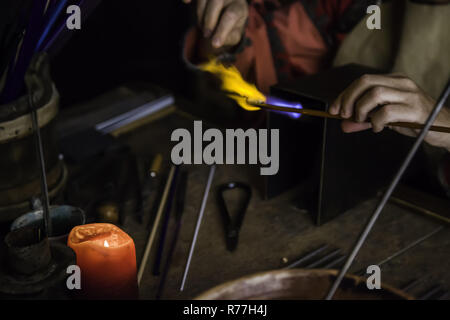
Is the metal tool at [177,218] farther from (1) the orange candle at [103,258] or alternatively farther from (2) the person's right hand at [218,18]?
(2) the person's right hand at [218,18]

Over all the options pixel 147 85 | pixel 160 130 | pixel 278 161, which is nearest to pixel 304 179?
pixel 278 161

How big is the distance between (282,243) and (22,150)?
44 centimetres

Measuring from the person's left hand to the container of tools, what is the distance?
461 millimetres

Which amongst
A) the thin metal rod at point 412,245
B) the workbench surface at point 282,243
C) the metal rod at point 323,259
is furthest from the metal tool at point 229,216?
the thin metal rod at point 412,245

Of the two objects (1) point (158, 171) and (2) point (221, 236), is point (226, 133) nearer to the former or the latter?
(1) point (158, 171)

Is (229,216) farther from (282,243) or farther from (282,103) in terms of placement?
(282,103)

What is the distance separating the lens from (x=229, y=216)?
810mm

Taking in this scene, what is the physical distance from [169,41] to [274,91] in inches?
77.7

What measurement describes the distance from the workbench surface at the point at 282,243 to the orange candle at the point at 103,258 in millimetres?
101

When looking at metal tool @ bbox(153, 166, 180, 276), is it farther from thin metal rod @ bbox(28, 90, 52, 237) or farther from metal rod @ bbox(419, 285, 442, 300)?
metal rod @ bbox(419, 285, 442, 300)

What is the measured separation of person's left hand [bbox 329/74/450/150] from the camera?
69 centimetres

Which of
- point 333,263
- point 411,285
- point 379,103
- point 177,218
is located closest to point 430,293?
point 411,285

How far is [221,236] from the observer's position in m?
0.77

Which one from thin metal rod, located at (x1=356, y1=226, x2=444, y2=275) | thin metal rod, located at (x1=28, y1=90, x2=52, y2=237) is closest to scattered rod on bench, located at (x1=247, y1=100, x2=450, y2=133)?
thin metal rod, located at (x1=356, y1=226, x2=444, y2=275)
